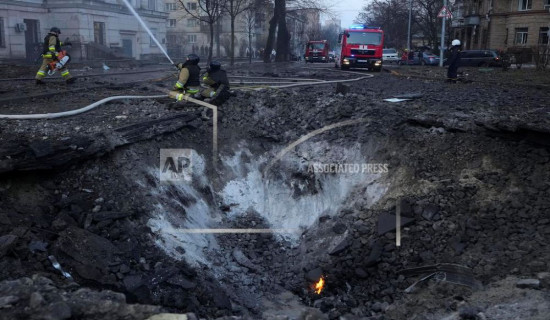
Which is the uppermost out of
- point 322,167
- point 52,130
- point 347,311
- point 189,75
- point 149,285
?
point 189,75

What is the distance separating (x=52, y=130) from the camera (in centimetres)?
694

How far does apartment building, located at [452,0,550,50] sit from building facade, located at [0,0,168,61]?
3171cm

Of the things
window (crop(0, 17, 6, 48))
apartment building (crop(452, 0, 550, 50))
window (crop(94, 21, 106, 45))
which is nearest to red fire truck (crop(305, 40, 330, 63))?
window (crop(94, 21, 106, 45))

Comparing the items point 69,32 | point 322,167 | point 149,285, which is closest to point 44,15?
point 69,32

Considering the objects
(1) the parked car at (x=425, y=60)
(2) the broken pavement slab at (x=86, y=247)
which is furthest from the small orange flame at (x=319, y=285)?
(1) the parked car at (x=425, y=60)

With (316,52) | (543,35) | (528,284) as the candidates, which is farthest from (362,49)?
(543,35)

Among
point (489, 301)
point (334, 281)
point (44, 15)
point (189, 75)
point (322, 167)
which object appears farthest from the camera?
point (44, 15)

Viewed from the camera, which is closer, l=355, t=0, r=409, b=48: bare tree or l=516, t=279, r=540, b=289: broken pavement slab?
l=516, t=279, r=540, b=289: broken pavement slab

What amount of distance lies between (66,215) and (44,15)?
3128 cm

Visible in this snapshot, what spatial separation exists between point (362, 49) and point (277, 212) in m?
16.4

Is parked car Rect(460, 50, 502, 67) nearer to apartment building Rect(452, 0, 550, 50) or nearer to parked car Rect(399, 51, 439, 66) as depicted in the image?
parked car Rect(399, 51, 439, 66)

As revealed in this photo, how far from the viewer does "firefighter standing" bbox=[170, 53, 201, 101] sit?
31.2ft

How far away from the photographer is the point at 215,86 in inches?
396

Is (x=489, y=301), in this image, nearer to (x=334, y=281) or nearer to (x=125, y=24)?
(x=334, y=281)
